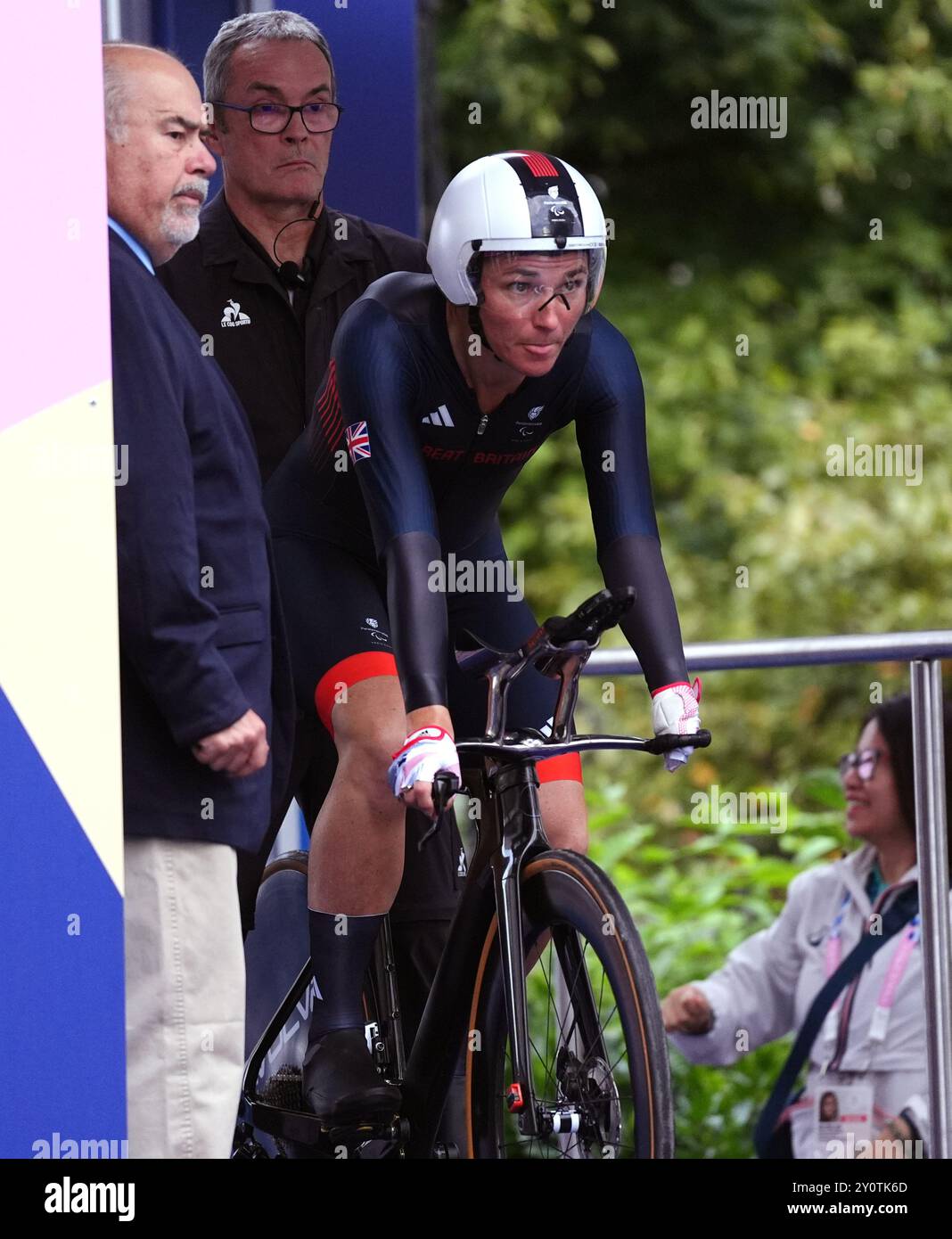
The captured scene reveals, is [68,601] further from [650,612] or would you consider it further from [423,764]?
[650,612]

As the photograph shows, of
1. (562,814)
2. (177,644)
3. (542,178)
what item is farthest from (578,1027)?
(542,178)

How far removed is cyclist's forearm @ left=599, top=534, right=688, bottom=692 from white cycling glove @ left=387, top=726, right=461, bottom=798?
0.40 meters

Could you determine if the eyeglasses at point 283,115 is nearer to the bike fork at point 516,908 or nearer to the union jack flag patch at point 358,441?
the union jack flag patch at point 358,441

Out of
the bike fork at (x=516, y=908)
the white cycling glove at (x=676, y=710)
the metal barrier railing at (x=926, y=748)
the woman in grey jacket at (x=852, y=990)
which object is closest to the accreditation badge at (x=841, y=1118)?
the woman in grey jacket at (x=852, y=990)

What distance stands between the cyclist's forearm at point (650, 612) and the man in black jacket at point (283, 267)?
64 cm

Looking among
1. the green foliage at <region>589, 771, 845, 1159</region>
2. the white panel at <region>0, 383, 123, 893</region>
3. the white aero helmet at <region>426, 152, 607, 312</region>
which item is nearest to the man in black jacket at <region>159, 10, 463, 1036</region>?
the white aero helmet at <region>426, 152, 607, 312</region>

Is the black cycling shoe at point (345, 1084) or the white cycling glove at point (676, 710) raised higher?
the white cycling glove at point (676, 710)

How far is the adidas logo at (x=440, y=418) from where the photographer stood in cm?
328

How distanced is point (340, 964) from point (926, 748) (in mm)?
1235

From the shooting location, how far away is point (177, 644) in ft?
9.70

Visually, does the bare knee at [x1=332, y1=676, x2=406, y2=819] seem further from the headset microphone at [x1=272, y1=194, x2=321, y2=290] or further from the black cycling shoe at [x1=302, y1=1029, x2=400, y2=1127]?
the headset microphone at [x1=272, y1=194, x2=321, y2=290]

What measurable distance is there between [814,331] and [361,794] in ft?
19.4

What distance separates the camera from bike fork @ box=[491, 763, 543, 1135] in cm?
319

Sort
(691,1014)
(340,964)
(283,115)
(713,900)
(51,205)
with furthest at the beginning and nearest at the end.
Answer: (713,900), (691,1014), (283,115), (340,964), (51,205)
